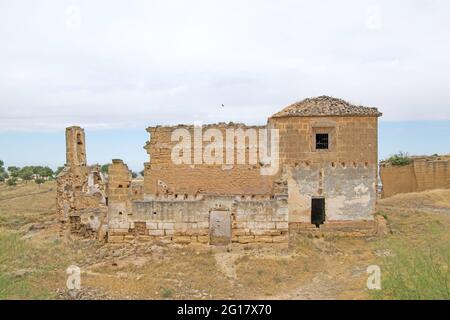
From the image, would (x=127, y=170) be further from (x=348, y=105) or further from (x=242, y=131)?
(x=348, y=105)

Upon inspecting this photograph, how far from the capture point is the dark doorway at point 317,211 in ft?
58.8

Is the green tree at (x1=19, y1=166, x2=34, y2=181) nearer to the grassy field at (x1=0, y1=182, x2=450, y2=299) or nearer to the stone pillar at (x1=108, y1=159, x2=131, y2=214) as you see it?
the grassy field at (x1=0, y1=182, x2=450, y2=299)

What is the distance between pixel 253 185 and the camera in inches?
736

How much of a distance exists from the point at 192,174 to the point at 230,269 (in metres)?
5.98

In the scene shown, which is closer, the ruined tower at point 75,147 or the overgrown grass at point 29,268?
the overgrown grass at point 29,268

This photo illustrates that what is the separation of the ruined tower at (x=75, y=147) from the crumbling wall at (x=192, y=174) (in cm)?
486

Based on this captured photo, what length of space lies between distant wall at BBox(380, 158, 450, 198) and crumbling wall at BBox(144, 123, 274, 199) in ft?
40.3

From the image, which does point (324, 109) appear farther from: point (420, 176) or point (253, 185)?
point (420, 176)

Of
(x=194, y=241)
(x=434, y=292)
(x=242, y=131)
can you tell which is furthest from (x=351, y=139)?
(x=434, y=292)

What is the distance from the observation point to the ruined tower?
21.8 metres

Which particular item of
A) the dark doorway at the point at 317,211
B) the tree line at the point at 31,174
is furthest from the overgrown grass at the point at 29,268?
the tree line at the point at 31,174

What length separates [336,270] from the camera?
13.9 meters

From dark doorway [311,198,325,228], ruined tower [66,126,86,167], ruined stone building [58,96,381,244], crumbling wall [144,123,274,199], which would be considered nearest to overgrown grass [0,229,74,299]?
ruined stone building [58,96,381,244]

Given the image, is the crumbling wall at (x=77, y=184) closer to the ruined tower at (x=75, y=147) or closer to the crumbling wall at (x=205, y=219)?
the ruined tower at (x=75, y=147)
